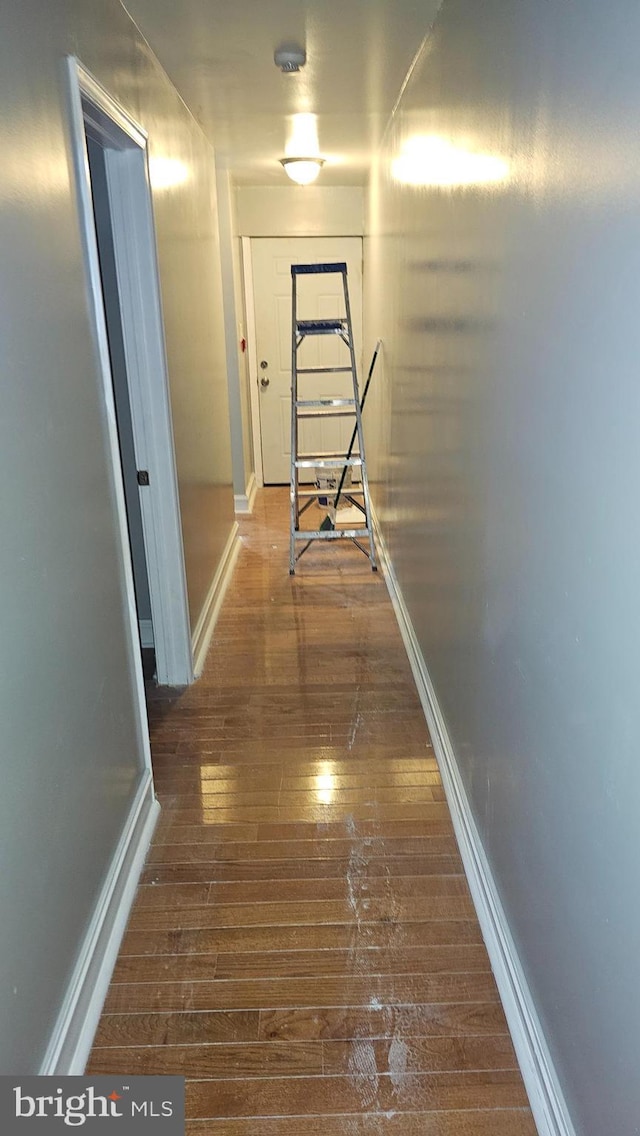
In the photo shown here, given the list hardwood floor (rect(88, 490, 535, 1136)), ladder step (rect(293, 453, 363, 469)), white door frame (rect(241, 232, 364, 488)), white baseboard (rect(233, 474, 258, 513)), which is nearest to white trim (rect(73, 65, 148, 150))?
hardwood floor (rect(88, 490, 535, 1136))

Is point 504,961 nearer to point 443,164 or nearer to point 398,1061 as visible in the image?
point 398,1061

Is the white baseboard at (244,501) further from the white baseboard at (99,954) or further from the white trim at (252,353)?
the white baseboard at (99,954)

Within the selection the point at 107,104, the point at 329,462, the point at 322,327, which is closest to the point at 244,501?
the point at 329,462

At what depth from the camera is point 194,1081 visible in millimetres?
1431

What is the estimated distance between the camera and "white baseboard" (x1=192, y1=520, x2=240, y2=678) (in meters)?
3.14

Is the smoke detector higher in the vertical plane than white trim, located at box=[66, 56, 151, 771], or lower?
higher

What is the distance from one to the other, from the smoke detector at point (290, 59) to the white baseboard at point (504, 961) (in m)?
2.27

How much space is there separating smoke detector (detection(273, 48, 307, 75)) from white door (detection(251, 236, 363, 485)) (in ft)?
10.1

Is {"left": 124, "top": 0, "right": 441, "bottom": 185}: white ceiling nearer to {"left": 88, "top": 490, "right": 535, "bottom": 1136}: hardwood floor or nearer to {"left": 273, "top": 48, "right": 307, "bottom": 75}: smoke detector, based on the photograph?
{"left": 273, "top": 48, "right": 307, "bottom": 75}: smoke detector

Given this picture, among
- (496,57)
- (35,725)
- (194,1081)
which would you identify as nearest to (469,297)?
(496,57)

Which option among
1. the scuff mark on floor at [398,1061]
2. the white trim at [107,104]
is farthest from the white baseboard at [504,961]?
the white trim at [107,104]

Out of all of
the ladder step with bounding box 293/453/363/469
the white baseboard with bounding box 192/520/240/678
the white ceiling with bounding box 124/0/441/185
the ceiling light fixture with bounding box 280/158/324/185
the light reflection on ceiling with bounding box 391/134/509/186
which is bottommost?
the white baseboard with bounding box 192/520/240/678

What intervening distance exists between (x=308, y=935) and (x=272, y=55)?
280 cm

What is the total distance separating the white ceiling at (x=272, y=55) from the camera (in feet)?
7.43
